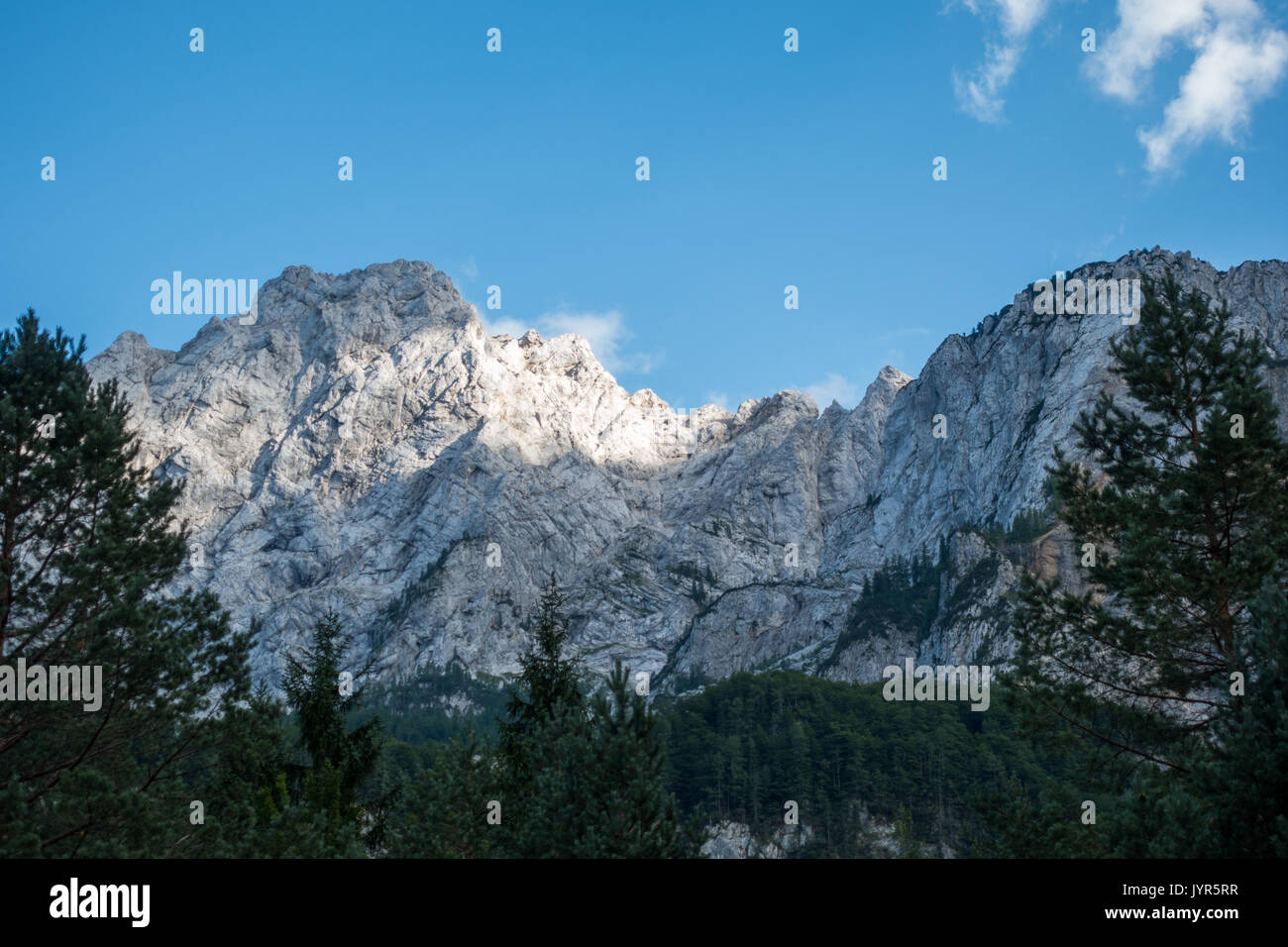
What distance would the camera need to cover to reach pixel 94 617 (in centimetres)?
2455

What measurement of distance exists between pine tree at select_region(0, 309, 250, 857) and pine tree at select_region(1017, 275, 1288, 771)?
21.6 meters

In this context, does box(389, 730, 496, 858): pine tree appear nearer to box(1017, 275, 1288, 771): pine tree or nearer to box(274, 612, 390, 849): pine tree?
box(274, 612, 390, 849): pine tree

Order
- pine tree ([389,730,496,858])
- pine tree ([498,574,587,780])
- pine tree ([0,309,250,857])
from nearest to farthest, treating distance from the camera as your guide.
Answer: pine tree ([0,309,250,857])
pine tree ([389,730,496,858])
pine tree ([498,574,587,780])

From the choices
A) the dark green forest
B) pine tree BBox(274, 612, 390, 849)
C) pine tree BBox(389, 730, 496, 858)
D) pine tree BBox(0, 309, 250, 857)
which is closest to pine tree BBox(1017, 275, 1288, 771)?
the dark green forest

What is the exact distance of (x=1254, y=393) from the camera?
25500 millimetres

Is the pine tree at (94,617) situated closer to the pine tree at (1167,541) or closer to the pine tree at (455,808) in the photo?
the pine tree at (455,808)

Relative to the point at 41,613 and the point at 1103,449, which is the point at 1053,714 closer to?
the point at 1103,449

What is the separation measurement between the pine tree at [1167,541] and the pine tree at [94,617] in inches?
852

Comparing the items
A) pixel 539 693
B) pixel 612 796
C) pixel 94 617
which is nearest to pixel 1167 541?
pixel 612 796

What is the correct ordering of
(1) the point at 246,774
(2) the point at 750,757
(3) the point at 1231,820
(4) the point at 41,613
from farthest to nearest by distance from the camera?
(2) the point at 750,757
(1) the point at 246,774
(4) the point at 41,613
(3) the point at 1231,820

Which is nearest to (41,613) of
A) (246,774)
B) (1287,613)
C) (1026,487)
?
(246,774)

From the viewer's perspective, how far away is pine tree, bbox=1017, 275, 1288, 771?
2519 centimetres
